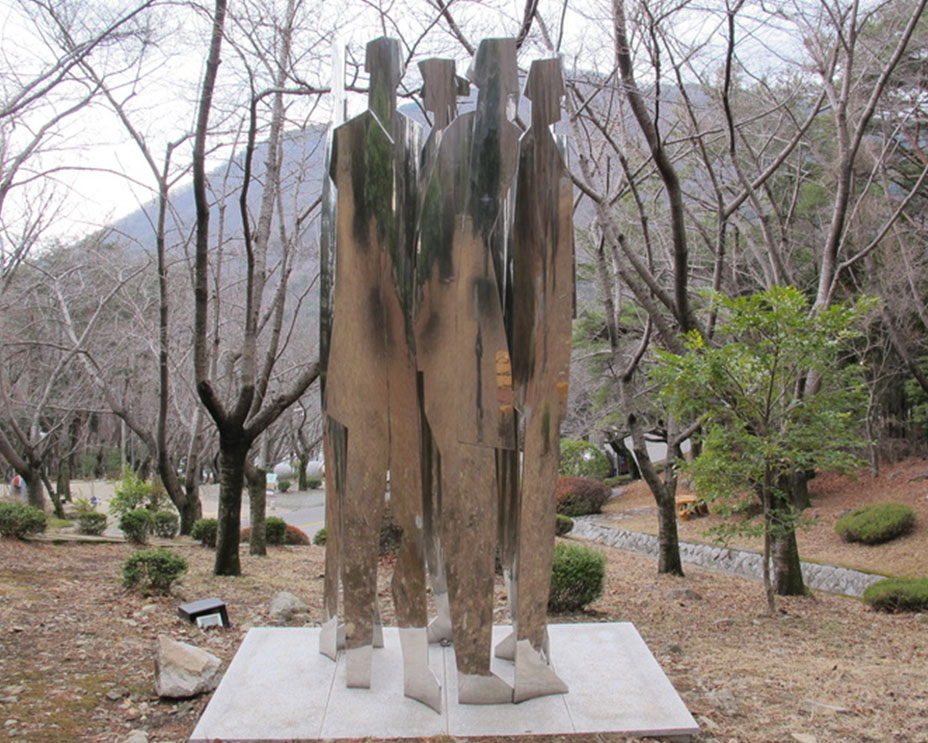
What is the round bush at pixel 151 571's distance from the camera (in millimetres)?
8734

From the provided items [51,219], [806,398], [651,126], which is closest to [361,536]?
[651,126]

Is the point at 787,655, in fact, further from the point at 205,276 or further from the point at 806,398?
the point at 205,276

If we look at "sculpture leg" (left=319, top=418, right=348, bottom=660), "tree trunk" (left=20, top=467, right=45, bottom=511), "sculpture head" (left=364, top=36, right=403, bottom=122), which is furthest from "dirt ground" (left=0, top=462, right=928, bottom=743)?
"tree trunk" (left=20, top=467, right=45, bottom=511)

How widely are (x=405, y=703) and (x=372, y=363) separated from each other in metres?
1.95

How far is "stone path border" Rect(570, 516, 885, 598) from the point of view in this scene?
13.5 meters

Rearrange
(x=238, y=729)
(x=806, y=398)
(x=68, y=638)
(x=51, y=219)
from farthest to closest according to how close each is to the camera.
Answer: (x=51, y=219)
(x=806, y=398)
(x=68, y=638)
(x=238, y=729)

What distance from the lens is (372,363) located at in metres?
5.07

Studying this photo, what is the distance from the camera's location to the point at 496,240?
5.19 meters

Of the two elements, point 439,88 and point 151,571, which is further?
point 151,571

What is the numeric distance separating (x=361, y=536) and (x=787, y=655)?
4414 mm

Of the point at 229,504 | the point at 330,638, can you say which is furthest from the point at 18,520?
the point at 330,638

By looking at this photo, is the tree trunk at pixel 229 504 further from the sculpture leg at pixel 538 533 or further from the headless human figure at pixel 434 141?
the sculpture leg at pixel 538 533

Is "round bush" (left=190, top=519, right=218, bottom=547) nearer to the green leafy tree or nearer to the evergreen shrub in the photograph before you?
the evergreen shrub

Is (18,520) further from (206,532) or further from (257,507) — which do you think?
(257,507)
